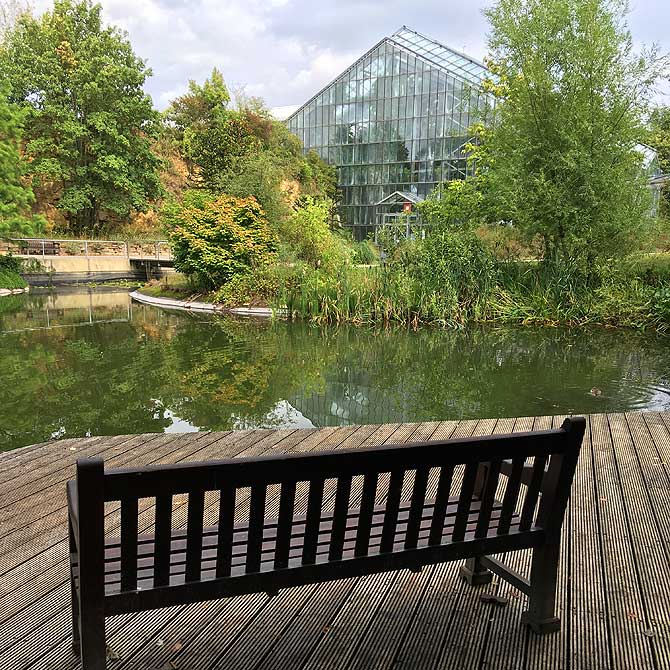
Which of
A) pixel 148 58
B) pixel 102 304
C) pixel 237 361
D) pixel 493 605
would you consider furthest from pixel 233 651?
pixel 148 58

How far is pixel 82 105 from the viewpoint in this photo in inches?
952

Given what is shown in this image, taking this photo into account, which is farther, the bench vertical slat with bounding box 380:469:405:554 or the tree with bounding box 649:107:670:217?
the tree with bounding box 649:107:670:217

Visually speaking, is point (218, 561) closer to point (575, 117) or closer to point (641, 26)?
point (575, 117)

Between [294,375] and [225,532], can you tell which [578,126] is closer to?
[294,375]

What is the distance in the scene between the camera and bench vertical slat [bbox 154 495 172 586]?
1272 millimetres

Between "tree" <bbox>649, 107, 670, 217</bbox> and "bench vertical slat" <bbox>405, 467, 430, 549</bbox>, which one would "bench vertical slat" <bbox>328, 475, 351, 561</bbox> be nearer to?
"bench vertical slat" <bbox>405, 467, 430, 549</bbox>

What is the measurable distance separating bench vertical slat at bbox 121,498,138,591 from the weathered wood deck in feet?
1.24

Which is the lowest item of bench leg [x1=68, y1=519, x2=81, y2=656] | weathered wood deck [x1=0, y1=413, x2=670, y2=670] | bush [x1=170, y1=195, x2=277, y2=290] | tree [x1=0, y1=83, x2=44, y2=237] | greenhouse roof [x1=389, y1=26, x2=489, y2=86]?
weathered wood deck [x1=0, y1=413, x2=670, y2=670]

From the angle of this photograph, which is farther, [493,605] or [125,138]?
[125,138]

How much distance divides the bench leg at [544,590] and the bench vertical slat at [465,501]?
0.88 feet

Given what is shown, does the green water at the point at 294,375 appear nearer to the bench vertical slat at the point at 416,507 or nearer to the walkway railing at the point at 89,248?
the bench vertical slat at the point at 416,507

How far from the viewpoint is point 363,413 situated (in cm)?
509

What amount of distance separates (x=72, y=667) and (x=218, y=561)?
0.56 metres

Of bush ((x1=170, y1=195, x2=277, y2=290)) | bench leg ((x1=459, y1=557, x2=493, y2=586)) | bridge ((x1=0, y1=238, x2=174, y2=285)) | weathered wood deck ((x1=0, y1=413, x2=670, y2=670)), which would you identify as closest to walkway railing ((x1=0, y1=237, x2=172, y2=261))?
bridge ((x1=0, y1=238, x2=174, y2=285))
